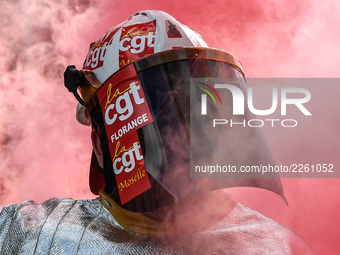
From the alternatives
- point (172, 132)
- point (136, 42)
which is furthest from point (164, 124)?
point (136, 42)

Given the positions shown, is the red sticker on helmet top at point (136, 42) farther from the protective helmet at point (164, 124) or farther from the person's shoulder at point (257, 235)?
the person's shoulder at point (257, 235)

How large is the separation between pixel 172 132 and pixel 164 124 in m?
0.04

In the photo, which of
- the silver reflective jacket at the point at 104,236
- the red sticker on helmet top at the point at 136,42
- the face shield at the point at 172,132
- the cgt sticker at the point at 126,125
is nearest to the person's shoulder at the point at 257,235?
the silver reflective jacket at the point at 104,236

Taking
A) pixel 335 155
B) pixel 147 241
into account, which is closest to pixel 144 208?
pixel 147 241

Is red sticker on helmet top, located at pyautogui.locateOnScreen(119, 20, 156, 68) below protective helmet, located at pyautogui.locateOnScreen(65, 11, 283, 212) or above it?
above

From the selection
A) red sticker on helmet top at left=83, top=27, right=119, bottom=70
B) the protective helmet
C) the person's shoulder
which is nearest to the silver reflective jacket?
the person's shoulder

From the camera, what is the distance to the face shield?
1.29 meters

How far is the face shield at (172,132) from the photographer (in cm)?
129

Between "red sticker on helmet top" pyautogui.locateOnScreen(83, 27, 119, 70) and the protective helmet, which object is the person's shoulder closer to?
the protective helmet

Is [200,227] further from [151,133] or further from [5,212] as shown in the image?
[5,212]

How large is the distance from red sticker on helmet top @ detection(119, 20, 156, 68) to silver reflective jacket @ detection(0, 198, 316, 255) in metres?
0.55

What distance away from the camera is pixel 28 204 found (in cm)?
150

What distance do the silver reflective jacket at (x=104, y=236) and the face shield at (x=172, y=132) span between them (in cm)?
11

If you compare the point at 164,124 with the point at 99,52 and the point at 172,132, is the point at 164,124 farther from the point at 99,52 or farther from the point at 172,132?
the point at 99,52
